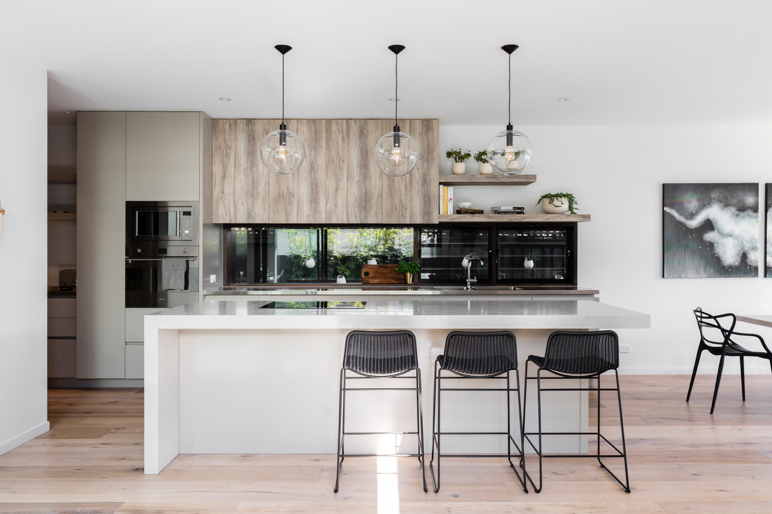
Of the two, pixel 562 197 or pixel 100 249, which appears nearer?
pixel 100 249

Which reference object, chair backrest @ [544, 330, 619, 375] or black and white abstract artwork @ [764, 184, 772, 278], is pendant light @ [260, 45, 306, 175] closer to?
chair backrest @ [544, 330, 619, 375]

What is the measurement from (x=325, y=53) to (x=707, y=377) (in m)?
4.88

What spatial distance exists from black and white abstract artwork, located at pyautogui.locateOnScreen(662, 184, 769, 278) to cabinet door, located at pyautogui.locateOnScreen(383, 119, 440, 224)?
8.34ft

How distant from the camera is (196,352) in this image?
3.03m

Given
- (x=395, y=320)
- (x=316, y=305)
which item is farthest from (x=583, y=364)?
(x=316, y=305)

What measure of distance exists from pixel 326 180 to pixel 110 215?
6.81 ft

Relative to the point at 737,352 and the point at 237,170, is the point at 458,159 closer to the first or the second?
the point at 237,170

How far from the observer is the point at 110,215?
14.9ft

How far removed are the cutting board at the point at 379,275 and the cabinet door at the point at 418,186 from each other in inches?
23.3

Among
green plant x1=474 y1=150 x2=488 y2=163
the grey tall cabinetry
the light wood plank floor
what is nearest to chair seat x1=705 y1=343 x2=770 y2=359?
the light wood plank floor

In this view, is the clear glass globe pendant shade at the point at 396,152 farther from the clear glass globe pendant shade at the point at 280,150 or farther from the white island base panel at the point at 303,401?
the white island base panel at the point at 303,401

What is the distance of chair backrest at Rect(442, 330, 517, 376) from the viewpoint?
2.61m

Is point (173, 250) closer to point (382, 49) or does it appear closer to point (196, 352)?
point (196, 352)

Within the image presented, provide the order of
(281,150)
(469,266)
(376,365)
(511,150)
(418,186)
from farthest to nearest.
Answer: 1. (469,266)
2. (418,186)
3. (281,150)
4. (511,150)
5. (376,365)
